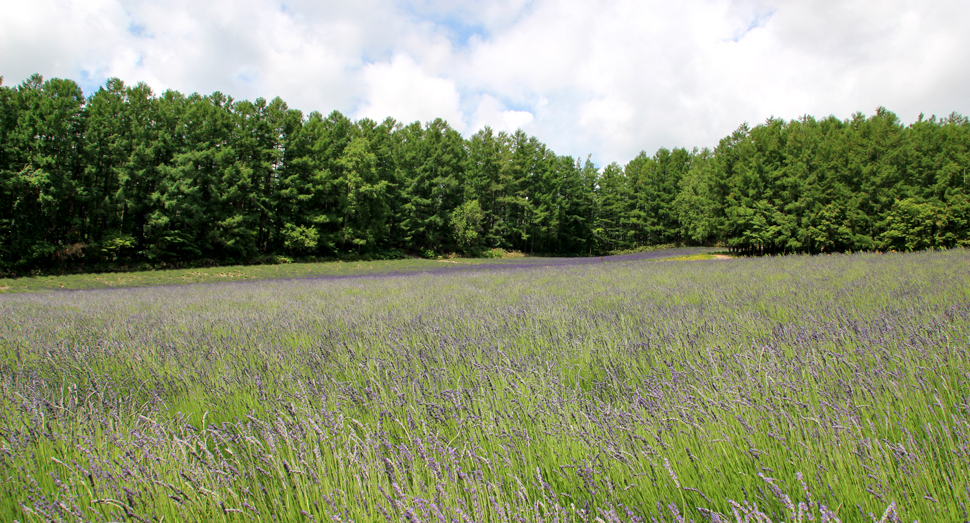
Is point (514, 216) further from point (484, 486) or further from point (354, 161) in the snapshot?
point (484, 486)

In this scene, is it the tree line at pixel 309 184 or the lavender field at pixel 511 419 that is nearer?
the lavender field at pixel 511 419

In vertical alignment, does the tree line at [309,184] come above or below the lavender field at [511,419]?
above

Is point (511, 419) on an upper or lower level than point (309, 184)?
lower

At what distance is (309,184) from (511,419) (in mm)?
36129

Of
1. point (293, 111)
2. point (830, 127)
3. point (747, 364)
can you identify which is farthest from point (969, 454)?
point (830, 127)

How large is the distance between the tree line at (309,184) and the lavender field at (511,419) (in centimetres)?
2715

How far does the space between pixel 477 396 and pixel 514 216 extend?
50030mm

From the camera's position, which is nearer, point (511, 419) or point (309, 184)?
point (511, 419)

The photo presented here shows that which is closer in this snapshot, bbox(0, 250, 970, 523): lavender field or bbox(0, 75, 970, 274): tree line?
bbox(0, 250, 970, 523): lavender field

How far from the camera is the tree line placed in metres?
23.9

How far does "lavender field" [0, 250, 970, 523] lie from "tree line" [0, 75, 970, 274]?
27.2 m

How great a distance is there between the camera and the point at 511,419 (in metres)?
2.19

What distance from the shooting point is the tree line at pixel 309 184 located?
23891mm

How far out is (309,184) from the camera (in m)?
34.1
